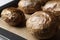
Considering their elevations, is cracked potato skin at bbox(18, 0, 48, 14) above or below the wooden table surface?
above

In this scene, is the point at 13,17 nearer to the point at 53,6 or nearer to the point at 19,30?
the point at 19,30

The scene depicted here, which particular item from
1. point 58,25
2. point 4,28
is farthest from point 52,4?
point 4,28

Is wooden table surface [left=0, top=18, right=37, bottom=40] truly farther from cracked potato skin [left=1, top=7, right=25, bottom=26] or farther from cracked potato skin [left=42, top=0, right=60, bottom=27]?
cracked potato skin [left=42, top=0, right=60, bottom=27]

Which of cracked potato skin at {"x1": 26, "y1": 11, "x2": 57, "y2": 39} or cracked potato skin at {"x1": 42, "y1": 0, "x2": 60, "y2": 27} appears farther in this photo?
cracked potato skin at {"x1": 42, "y1": 0, "x2": 60, "y2": 27}

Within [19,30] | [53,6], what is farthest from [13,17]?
[53,6]

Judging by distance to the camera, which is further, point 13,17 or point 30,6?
point 30,6

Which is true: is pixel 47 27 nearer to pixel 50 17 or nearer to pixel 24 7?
pixel 50 17

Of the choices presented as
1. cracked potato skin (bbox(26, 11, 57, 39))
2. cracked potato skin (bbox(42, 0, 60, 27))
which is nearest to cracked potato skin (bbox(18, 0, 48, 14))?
cracked potato skin (bbox(42, 0, 60, 27))

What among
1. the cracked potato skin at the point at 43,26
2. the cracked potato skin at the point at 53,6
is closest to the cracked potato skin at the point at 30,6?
the cracked potato skin at the point at 53,6

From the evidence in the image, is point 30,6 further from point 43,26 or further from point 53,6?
point 43,26

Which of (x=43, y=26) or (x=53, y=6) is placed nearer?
(x=43, y=26)
